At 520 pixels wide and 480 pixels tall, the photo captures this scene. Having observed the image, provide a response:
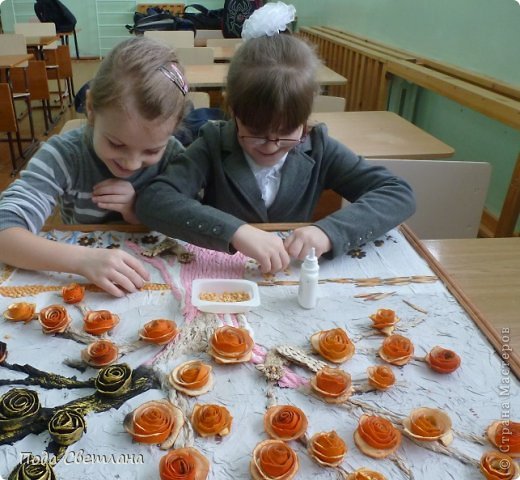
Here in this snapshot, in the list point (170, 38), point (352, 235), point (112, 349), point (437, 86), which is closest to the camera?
point (112, 349)

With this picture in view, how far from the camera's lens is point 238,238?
2.82 feet

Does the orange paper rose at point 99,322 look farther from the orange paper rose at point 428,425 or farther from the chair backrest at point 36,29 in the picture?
the chair backrest at point 36,29

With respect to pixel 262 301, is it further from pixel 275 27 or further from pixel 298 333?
pixel 275 27

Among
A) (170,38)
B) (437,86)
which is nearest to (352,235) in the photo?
(437,86)

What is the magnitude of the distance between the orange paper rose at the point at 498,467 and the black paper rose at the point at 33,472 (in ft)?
1.38

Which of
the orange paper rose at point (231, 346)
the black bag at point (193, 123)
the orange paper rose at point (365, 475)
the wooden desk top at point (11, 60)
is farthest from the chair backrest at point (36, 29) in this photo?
the orange paper rose at point (365, 475)

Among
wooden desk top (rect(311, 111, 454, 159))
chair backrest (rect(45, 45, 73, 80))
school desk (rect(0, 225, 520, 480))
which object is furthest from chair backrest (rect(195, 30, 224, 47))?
school desk (rect(0, 225, 520, 480))

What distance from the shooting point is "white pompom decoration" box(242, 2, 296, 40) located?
1021 millimetres

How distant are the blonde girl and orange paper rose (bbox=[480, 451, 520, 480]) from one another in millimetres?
532

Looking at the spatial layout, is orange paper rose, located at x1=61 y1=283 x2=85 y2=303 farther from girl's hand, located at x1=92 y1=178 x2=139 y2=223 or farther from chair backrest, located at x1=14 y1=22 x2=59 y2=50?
chair backrest, located at x1=14 y1=22 x2=59 y2=50

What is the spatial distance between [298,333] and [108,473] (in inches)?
12.2

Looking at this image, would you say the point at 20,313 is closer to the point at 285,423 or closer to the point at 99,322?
the point at 99,322

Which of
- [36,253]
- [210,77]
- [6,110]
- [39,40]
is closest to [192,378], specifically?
[36,253]

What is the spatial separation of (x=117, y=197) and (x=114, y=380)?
0.51 m
